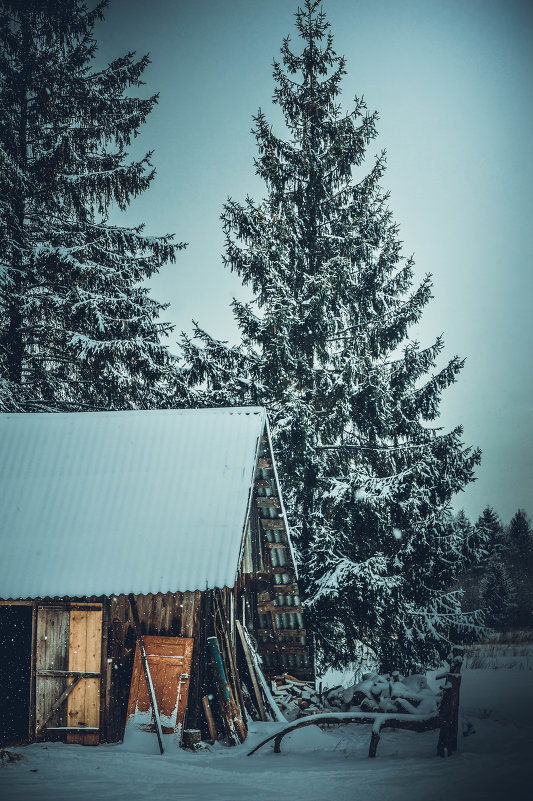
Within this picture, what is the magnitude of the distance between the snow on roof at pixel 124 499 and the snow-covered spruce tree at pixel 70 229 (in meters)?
3.14

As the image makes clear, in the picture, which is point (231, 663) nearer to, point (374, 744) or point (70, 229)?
point (374, 744)

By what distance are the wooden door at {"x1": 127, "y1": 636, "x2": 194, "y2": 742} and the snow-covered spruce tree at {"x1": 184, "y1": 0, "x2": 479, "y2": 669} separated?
4.08 m

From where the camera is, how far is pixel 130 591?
8.33 metres

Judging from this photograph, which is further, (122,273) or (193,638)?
(122,273)

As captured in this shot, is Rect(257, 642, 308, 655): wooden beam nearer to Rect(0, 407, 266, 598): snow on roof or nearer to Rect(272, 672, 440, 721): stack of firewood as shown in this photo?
Rect(272, 672, 440, 721): stack of firewood

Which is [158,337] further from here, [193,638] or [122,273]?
[193,638]

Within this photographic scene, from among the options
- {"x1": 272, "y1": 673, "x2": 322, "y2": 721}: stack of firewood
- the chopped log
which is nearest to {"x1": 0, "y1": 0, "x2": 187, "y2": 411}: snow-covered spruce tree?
{"x1": 272, "y1": 673, "x2": 322, "y2": 721}: stack of firewood

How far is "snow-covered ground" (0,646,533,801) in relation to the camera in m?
5.55

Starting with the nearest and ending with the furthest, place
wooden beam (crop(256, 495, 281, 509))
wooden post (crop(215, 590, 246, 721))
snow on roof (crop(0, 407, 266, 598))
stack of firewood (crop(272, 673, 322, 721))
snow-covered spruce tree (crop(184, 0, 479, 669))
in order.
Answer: snow on roof (crop(0, 407, 266, 598))
wooden post (crop(215, 590, 246, 721))
stack of firewood (crop(272, 673, 322, 721))
wooden beam (crop(256, 495, 281, 509))
snow-covered spruce tree (crop(184, 0, 479, 669))

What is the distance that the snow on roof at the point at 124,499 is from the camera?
28.1 ft

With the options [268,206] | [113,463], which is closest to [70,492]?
[113,463]

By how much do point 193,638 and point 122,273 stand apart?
9.70 metres

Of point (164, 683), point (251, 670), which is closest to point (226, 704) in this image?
point (164, 683)

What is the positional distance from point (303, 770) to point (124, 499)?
5.03m
